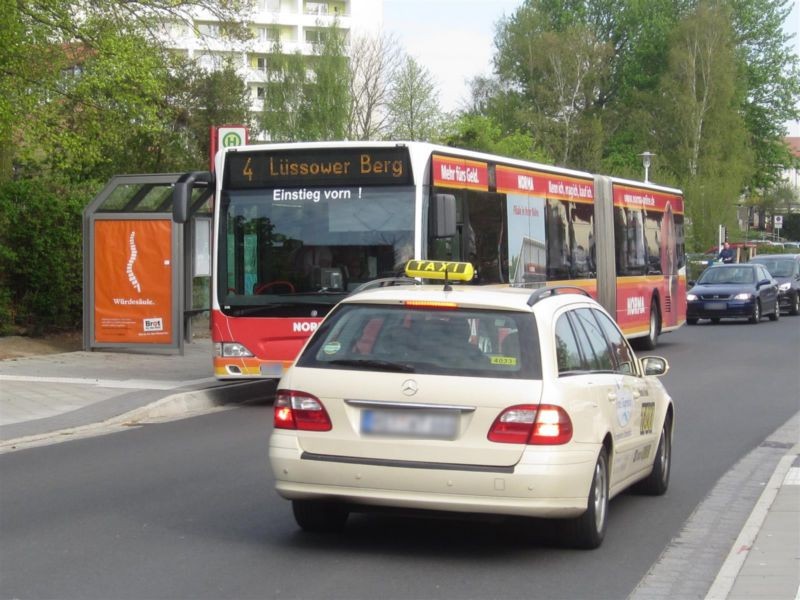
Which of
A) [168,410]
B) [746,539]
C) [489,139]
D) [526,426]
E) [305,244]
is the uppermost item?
[489,139]

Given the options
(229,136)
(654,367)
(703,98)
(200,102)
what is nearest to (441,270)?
(654,367)

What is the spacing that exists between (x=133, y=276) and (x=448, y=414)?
15009mm

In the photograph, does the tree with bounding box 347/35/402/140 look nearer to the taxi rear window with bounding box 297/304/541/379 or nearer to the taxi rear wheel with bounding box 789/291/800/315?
the taxi rear wheel with bounding box 789/291/800/315

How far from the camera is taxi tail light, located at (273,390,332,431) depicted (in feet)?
23.7

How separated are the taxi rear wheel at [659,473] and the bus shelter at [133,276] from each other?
12473 mm

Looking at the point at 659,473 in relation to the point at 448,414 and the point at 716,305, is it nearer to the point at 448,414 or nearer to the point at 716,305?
the point at 448,414

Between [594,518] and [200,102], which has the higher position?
[200,102]

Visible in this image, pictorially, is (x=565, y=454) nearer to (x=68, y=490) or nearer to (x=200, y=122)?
(x=68, y=490)

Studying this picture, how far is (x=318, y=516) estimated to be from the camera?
7.79 m

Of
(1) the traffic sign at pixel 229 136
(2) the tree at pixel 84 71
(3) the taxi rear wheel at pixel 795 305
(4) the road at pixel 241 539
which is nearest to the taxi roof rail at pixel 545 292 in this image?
(4) the road at pixel 241 539

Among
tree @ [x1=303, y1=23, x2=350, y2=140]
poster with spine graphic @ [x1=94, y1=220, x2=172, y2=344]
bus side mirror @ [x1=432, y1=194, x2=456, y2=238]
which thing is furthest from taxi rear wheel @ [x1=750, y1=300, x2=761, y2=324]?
tree @ [x1=303, y1=23, x2=350, y2=140]

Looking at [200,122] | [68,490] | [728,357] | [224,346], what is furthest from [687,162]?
[68,490]

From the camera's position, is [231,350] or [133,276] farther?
[133,276]

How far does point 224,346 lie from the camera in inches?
610
